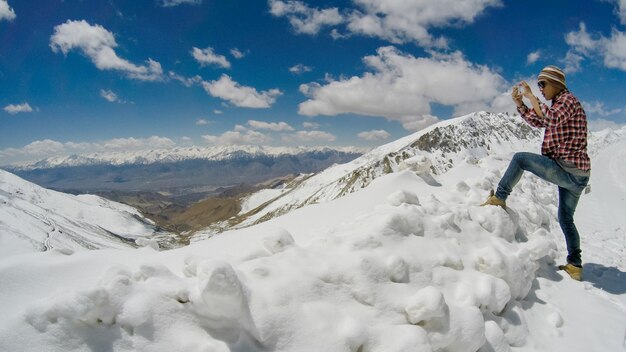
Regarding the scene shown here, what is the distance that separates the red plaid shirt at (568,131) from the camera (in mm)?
A: 6906

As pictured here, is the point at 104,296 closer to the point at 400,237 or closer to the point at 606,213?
Answer: the point at 400,237

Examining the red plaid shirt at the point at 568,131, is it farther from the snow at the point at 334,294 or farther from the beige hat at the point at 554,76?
the snow at the point at 334,294

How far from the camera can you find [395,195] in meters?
7.77

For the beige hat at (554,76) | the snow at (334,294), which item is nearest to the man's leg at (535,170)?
the snow at (334,294)

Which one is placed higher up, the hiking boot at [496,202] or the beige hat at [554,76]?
the beige hat at [554,76]

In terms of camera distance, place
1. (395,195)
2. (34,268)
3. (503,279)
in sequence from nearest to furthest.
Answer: (34,268)
(503,279)
(395,195)

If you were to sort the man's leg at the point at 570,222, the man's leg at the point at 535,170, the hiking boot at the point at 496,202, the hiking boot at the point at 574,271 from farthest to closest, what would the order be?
the hiking boot at the point at 496,202 → the man's leg at the point at 570,222 → the hiking boot at the point at 574,271 → the man's leg at the point at 535,170

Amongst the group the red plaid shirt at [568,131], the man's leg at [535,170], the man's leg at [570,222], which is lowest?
the man's leg at [570,222]

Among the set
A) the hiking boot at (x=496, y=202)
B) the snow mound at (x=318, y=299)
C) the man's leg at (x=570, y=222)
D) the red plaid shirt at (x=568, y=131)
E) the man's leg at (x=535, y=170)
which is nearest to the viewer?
the snow mound at (x=318, y=299)

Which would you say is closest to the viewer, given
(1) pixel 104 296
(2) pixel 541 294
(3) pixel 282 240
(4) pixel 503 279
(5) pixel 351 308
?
(1) pixel 104 296

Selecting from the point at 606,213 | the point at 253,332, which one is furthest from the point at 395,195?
the point at 606,213

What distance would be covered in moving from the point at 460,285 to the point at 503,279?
104cm

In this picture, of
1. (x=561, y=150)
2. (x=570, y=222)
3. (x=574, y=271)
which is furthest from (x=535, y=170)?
(x=574, y=271)

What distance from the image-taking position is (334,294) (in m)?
4.57
